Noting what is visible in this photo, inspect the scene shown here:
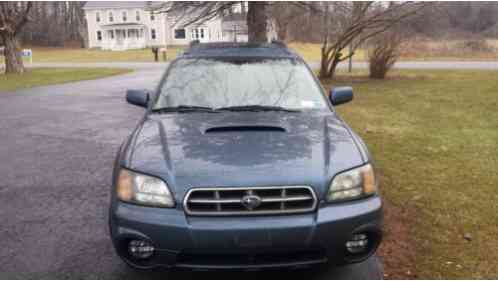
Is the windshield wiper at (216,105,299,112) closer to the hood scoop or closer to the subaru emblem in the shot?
the hood scoop

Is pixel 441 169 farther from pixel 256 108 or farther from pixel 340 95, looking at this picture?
pixel 256 108

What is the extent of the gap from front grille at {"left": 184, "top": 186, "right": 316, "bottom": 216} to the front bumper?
0.04 meters

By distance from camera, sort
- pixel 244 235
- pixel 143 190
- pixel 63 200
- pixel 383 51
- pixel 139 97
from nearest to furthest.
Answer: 1. pixel 244 235
2. pixel 143 190
3. pixel 139 97
4. pixel 63 200
5. pixel 383 51

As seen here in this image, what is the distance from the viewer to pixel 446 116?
31.9 feet

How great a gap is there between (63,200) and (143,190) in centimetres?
241

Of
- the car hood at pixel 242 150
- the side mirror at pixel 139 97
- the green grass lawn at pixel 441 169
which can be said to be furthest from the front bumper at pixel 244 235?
the side mirror at pixel 139 97

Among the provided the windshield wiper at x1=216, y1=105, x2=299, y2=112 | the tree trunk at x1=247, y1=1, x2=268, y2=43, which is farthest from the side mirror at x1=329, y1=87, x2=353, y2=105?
the tree trunk at x1=247, y1=1, x2=268, y2=43

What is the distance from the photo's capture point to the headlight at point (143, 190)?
285cm

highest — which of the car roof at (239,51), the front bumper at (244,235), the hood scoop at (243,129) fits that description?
the car roof at (239,51)

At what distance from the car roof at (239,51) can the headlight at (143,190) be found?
6.74ft

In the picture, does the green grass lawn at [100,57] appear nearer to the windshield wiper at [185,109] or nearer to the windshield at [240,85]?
the windshield at [240,85]

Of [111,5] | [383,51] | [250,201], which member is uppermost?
[111,5]

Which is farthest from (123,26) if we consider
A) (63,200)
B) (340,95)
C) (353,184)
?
(353,184)

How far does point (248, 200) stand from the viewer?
2758 mm
